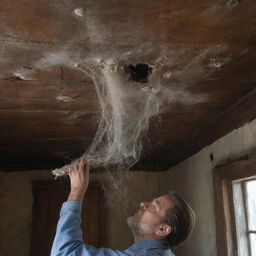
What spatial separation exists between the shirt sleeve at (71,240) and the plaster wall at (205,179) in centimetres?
99

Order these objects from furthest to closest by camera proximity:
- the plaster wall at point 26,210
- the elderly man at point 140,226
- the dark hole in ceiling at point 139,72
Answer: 1. the plaster wall at point 26,210
2. the dark hole in ceiling at point 139,72
3. the elderly man at point 140,226

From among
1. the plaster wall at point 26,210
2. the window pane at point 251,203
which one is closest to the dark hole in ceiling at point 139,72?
the window pane at point 251,203

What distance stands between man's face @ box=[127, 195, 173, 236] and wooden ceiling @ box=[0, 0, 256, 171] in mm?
492

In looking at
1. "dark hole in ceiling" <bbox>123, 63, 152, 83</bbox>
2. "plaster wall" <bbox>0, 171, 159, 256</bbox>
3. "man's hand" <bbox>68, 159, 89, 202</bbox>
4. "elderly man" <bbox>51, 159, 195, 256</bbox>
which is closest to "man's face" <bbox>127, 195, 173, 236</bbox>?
"elderly man" <bbox>51, 159, 195, 256</bbox>

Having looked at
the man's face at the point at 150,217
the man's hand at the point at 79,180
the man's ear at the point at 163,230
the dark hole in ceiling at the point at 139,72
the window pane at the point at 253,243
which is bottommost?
the window pane at the point at 253,243

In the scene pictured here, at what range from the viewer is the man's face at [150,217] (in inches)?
48.7

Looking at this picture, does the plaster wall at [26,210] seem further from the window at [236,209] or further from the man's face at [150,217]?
the man's face at [150,217]

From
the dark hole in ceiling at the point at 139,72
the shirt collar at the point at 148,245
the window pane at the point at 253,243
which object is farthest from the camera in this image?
the window pane at the point at 253,243

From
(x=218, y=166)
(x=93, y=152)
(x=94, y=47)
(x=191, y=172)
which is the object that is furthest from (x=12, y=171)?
(x=94, y=47)

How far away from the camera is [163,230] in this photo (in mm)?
1228

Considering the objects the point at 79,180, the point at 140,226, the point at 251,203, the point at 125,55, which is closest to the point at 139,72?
the point at 125,55

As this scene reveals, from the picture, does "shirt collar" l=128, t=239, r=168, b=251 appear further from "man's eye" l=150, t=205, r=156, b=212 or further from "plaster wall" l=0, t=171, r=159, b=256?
"plaster wall" l=0, t=171, r=159, b=256

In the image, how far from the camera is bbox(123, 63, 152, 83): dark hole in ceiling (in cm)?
127

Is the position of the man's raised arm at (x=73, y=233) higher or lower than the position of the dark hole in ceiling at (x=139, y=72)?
lower
